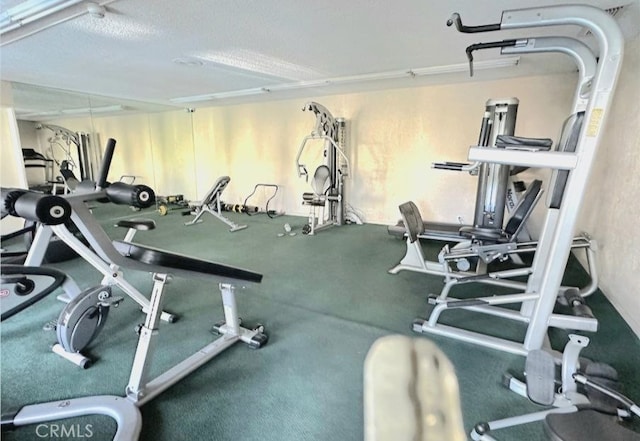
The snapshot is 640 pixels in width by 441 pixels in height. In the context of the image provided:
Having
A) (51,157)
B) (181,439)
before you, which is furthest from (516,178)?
(51,157)

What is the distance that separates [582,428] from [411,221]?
7.47 feet

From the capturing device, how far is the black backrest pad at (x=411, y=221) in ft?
9.93

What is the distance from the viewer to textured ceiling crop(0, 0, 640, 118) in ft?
7.75

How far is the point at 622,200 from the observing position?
106 inches

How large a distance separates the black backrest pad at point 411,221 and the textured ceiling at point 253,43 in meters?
1.58

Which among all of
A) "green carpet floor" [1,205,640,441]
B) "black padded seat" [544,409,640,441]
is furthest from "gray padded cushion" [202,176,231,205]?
"black padded seat" [544,409,640,441]

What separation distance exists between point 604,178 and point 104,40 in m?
4.98

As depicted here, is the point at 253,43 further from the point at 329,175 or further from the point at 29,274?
the point at 29,274

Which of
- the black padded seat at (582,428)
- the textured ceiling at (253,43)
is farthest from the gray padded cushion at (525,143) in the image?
the black padded seat at (582,428)

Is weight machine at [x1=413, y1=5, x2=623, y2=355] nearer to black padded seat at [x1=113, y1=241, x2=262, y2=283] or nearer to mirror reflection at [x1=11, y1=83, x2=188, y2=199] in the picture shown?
black padded seat at [x1=113, y1=241, x2=262, y2=283]

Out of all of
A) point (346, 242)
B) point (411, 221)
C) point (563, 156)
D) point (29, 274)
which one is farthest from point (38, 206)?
point (346, 242)

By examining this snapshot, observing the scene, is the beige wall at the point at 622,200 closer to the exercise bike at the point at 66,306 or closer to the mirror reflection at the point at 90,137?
the exercise bike at the point at 66,306

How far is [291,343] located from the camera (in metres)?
2.14

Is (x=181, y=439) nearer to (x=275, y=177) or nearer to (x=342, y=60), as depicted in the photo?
(x=342, y=60)
